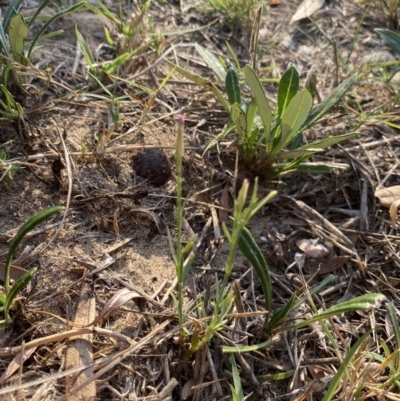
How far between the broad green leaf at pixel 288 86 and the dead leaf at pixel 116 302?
757 mm

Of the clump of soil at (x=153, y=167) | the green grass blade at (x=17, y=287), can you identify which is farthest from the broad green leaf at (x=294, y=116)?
the green grass blade at (x=17, y=287)

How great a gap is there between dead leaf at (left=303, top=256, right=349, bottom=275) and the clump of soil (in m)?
0.53

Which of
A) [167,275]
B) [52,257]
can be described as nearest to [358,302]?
[167,275]

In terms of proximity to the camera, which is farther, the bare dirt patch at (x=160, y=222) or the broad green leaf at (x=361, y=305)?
the bare dirt patch at (x=160, y=222)

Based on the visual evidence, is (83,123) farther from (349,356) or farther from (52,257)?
(349,356)

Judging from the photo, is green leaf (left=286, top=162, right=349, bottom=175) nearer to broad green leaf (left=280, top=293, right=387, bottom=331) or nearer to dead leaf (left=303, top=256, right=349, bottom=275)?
dead leaf (left=303, top=256, right=349, bottom=275)

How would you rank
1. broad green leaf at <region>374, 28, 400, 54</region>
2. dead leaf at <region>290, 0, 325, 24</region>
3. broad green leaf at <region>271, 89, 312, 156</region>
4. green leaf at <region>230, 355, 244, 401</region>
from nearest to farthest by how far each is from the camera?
green leaf at <region>230, 355, 244, 401</region> → broad green leaf at <region>271, 89, 312, 156</region> → broad green leaf at <region>374, 28, 400, 54</region> → dead leaf at <region>290, 0, 325, 24</region>

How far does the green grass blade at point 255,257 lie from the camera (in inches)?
51.8

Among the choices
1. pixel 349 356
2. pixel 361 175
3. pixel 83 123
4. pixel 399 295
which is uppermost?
pixel 83 123

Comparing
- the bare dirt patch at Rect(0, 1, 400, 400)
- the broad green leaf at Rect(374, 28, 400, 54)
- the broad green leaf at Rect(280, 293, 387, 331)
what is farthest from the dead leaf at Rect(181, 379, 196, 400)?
the broad green leaf at Rect(374, 28, 400, 54)

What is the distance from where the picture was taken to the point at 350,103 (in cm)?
205

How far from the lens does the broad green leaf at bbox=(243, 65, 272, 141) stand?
1.55 m

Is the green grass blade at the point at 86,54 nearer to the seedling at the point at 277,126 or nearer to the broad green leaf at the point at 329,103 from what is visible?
the seedling at the point at 277,126

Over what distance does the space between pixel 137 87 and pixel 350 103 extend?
33.4 inches
